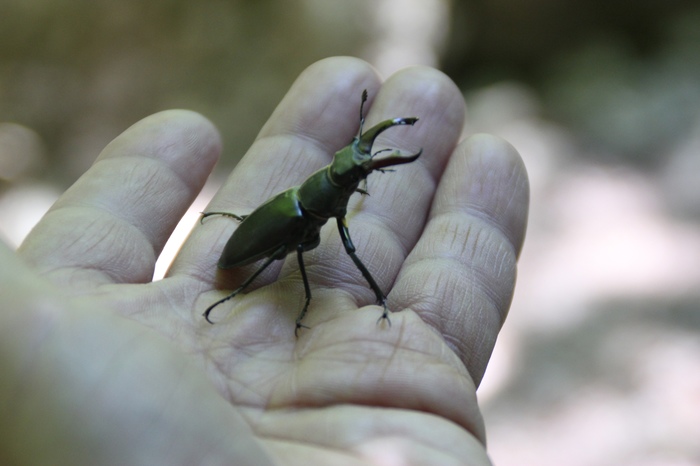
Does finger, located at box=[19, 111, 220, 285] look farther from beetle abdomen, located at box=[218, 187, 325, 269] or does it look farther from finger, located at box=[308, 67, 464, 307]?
finger, located at box=[308, 67, 464, 307]

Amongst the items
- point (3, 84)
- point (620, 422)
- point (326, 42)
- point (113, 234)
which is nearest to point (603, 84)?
point (326, 42)

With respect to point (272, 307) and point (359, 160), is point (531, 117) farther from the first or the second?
point (272, 307)

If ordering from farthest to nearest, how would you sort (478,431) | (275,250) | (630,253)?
(630,253)
(275,250)
(478,431)

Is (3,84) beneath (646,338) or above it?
beneath

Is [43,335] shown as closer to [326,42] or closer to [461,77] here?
[326,42]

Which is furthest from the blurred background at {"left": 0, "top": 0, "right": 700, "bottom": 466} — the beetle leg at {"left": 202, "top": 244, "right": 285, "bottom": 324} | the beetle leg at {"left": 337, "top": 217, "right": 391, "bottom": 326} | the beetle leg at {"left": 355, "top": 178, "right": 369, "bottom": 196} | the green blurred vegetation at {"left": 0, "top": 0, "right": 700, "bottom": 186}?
the beetle leg at {"left": 202, "top": 244, "right": 285, "bottom": 324}

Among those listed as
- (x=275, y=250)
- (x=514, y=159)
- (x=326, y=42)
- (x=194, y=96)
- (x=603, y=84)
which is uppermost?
(x=603, y=84)
